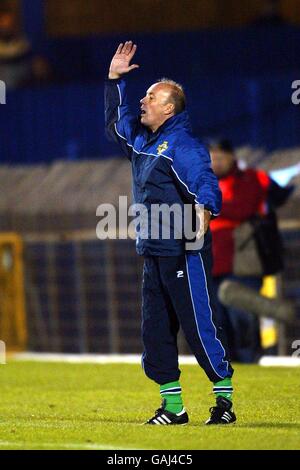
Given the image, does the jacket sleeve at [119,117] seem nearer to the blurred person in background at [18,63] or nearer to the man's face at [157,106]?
the man's face at [157,106]

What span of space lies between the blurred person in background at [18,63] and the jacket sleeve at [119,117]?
1284cm

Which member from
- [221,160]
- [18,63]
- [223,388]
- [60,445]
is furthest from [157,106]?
[18,63]

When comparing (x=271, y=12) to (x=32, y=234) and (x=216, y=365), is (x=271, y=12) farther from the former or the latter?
(x=216, y=365)

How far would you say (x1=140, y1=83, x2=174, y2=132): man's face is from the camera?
30.7 ft

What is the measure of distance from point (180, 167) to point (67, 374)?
4.80 metres

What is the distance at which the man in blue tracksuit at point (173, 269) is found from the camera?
9.23m

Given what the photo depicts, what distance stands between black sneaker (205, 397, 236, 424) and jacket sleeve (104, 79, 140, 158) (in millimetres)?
1501

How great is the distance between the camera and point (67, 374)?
13.7 metres

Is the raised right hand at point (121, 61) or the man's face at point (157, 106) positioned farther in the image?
the raised right hand at point (121, 61)

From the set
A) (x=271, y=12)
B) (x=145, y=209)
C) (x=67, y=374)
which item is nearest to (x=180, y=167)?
(x=145, y=209)

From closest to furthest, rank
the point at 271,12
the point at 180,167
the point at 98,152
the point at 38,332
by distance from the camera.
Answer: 1. the point at 180,167
2. the point at 38,332
3. the point at 98,152
4. the point at 271,12

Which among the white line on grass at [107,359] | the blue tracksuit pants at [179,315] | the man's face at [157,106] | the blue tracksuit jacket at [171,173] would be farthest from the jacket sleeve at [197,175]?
the white line on grass at [107,359]

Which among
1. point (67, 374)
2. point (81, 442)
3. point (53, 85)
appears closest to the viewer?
point (81, 442)

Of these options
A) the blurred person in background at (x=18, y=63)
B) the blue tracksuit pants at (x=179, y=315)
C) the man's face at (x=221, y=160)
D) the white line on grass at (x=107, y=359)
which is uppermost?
the blurred person in background at (x=18, y=63)
